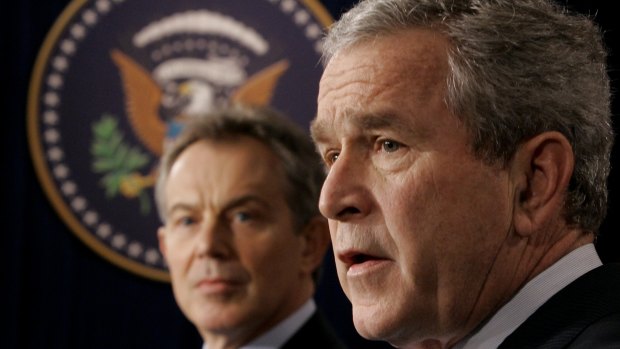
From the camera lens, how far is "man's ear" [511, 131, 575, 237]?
5.33ft

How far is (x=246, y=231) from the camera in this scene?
2920 millimetres

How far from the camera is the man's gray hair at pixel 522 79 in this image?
1625 millimetres

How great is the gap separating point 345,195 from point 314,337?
53.2 inches

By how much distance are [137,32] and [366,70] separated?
222cm

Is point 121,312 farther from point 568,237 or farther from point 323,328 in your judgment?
point 568,237

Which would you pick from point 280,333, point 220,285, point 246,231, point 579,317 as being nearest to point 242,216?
point 246,231

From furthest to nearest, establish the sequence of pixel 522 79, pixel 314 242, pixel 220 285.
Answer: pixel 314 242 → pixel 220 285 → pixel 522 79

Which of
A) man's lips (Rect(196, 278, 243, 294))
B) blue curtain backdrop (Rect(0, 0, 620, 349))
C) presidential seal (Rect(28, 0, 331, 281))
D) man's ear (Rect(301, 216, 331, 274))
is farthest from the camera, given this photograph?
presidential seal (Rect(28, 0, 331, 281))

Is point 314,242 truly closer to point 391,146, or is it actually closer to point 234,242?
point 234,242

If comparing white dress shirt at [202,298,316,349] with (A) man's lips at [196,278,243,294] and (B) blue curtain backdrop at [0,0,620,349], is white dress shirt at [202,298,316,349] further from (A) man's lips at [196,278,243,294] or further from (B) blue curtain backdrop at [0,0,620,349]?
(B) blue curtain backdrop at [0,0,620,349]

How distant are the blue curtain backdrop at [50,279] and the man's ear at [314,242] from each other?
23.8 inches

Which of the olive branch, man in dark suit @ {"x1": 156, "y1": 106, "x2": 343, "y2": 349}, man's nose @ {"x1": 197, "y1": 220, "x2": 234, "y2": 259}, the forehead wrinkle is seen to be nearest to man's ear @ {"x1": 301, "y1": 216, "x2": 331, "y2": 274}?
man in dark suit @ {"x1": 156, "y1": 106, "x2": 343, "y2": 349}

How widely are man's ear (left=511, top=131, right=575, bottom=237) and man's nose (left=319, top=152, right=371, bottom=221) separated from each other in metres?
0.24

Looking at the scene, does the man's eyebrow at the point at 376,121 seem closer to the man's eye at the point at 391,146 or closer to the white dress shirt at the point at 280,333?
the man's eye at the point at 391,146
